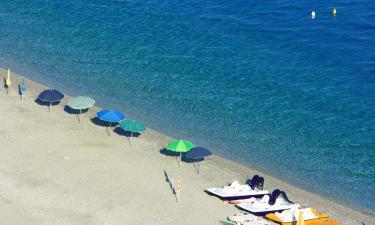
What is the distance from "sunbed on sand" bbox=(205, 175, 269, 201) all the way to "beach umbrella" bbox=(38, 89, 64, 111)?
15.3m

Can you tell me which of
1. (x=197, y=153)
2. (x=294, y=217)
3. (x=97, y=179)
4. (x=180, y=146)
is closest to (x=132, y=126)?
(x=180, y=146)

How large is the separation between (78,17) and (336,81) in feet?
88.3

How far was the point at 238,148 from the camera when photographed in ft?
191

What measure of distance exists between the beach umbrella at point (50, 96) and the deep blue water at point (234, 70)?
458 cm

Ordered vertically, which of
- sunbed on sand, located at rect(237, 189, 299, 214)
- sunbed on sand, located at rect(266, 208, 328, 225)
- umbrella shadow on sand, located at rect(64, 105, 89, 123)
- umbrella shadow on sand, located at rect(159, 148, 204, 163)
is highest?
umbrella shadow on sand, located at rect(64, 105, 89, 123)

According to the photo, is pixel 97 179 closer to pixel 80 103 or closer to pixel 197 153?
pixel 197 153

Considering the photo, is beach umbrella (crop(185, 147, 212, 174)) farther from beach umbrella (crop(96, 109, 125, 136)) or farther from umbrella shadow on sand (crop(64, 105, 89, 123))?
umbrella shadow on sand (crop(64, 105, 89, 123))

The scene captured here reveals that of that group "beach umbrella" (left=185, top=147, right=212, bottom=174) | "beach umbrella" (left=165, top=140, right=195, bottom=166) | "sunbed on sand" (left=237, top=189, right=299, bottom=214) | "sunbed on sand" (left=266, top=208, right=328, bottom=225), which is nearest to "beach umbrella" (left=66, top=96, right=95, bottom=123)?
"beach umbrella" (left=165, top=140, right=195, bottom=166)

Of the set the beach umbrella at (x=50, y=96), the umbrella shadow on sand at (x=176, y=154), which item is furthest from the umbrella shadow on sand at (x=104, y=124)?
the umbrella shadow on sand at (x=176, y=154)

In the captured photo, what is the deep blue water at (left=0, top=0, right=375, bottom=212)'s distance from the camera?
2291 inches

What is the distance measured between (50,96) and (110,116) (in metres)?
5.54

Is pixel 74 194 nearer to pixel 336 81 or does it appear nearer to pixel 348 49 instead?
pixel 336 81

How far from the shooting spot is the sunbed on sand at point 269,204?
160ft

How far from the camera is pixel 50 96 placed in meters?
60.6
